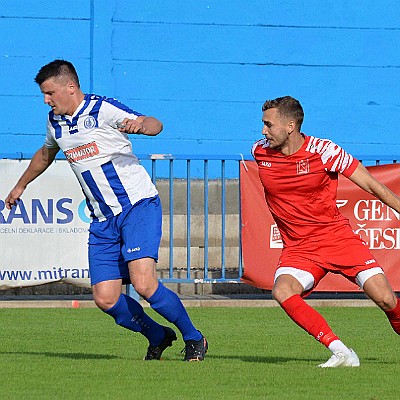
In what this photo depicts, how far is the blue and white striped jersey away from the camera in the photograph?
831 centimetres

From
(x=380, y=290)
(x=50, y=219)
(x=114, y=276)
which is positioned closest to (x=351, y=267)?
(x=380, y=290)

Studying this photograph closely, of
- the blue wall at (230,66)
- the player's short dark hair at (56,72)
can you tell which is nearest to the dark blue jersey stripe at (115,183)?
the player's short dark hair at (56,72)

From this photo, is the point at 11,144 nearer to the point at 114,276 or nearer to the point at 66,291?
the point at 66,291

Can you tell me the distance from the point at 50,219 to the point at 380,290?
571 centimetres

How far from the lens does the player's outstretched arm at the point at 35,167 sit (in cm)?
886

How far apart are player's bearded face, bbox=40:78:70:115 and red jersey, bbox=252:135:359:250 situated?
142 centimetres

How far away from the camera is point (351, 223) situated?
13375 mm

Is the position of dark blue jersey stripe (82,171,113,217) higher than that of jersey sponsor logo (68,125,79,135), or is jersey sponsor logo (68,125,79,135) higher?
jersey sponsor logo (68,125,79,135)

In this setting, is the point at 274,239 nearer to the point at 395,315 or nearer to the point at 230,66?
the point at 230,66

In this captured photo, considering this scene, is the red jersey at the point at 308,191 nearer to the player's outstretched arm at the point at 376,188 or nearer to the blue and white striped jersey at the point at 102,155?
the player's outstretched arm at the point at 376,188

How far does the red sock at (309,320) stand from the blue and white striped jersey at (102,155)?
119 centimetres

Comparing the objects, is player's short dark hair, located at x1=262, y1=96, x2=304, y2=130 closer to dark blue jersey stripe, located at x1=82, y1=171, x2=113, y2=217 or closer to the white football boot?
dark blue jersey stripe, located at x1=82, y1=171, x2=113, y2=217

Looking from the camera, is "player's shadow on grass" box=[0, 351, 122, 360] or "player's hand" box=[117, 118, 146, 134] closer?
"player's hand" box=[117, 118, 146, 134]

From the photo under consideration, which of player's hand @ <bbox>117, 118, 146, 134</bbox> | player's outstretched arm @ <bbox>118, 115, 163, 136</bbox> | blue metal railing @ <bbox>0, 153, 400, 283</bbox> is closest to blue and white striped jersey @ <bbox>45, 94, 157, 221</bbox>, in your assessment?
player's outstretched arm @ <bbox>118, 115, 163, 136</bbox>
